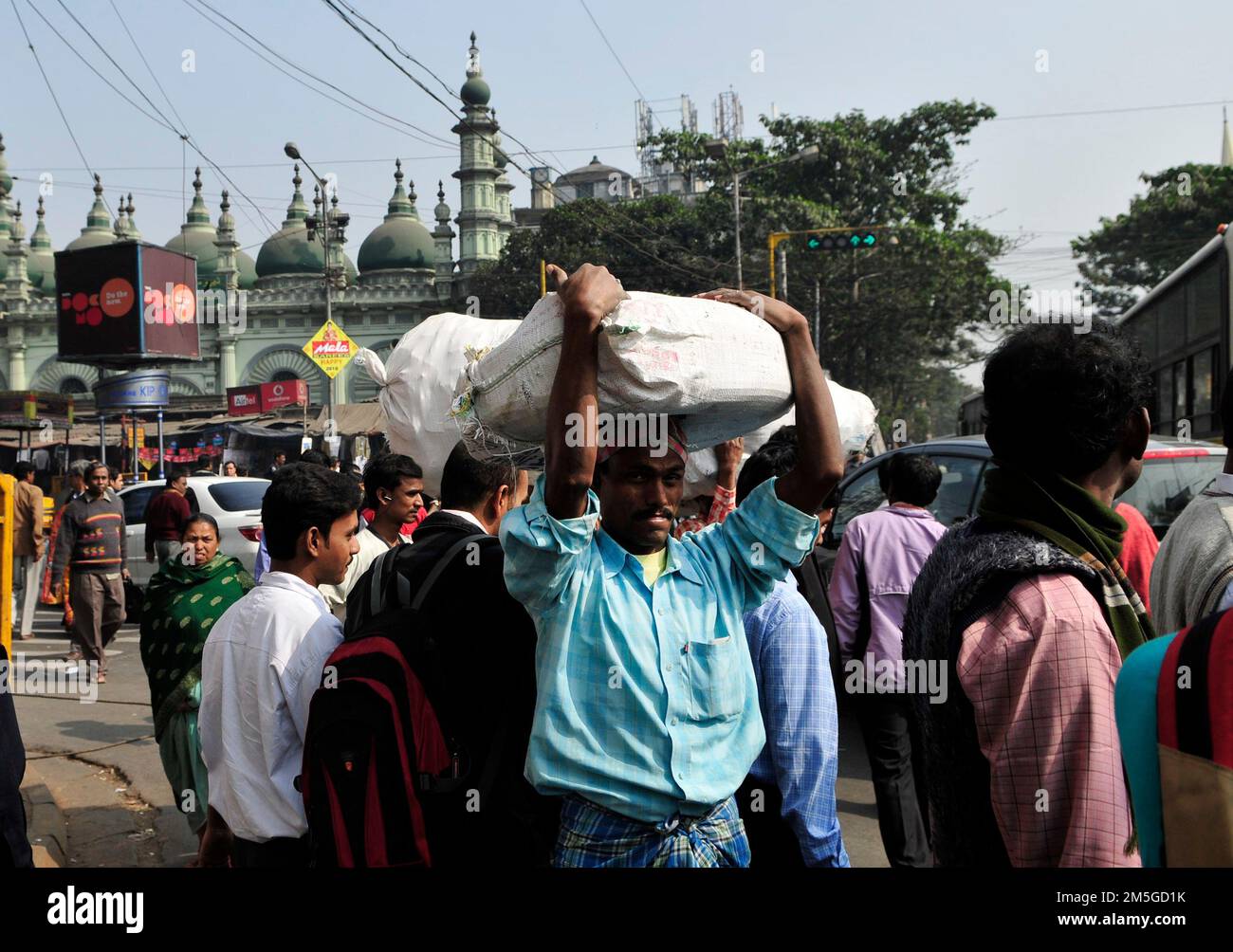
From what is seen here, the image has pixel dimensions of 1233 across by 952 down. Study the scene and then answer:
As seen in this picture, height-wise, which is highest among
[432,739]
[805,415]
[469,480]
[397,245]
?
[397,245]

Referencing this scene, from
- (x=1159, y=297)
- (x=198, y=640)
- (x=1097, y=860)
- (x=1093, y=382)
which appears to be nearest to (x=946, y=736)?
(x=1097, y=860)

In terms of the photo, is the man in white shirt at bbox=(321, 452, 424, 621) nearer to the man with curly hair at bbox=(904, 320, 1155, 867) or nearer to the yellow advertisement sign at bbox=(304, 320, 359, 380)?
the man with curly hair at bbox=(904, 320, 1155, 867)

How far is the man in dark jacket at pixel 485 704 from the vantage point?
87.6 inches

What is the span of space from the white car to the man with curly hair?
9210mm

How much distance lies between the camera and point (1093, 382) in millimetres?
1844

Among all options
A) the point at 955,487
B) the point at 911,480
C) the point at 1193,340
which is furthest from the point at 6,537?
the point at 1193,340

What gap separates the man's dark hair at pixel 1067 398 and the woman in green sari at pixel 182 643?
2902 millimetres

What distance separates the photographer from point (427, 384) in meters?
4.99

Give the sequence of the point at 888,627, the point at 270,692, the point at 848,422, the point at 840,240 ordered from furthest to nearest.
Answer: the point at 840,240 < the point at 848,422 < the point at 888,627 < the point at 270,692

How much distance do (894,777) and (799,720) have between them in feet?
6.44

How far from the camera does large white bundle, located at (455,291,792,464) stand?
2.10 meters

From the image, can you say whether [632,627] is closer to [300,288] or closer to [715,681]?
[715,681]

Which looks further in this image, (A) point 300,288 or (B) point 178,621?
(A) point 300,288

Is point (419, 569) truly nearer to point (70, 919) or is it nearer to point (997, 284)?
point (70, 919)
